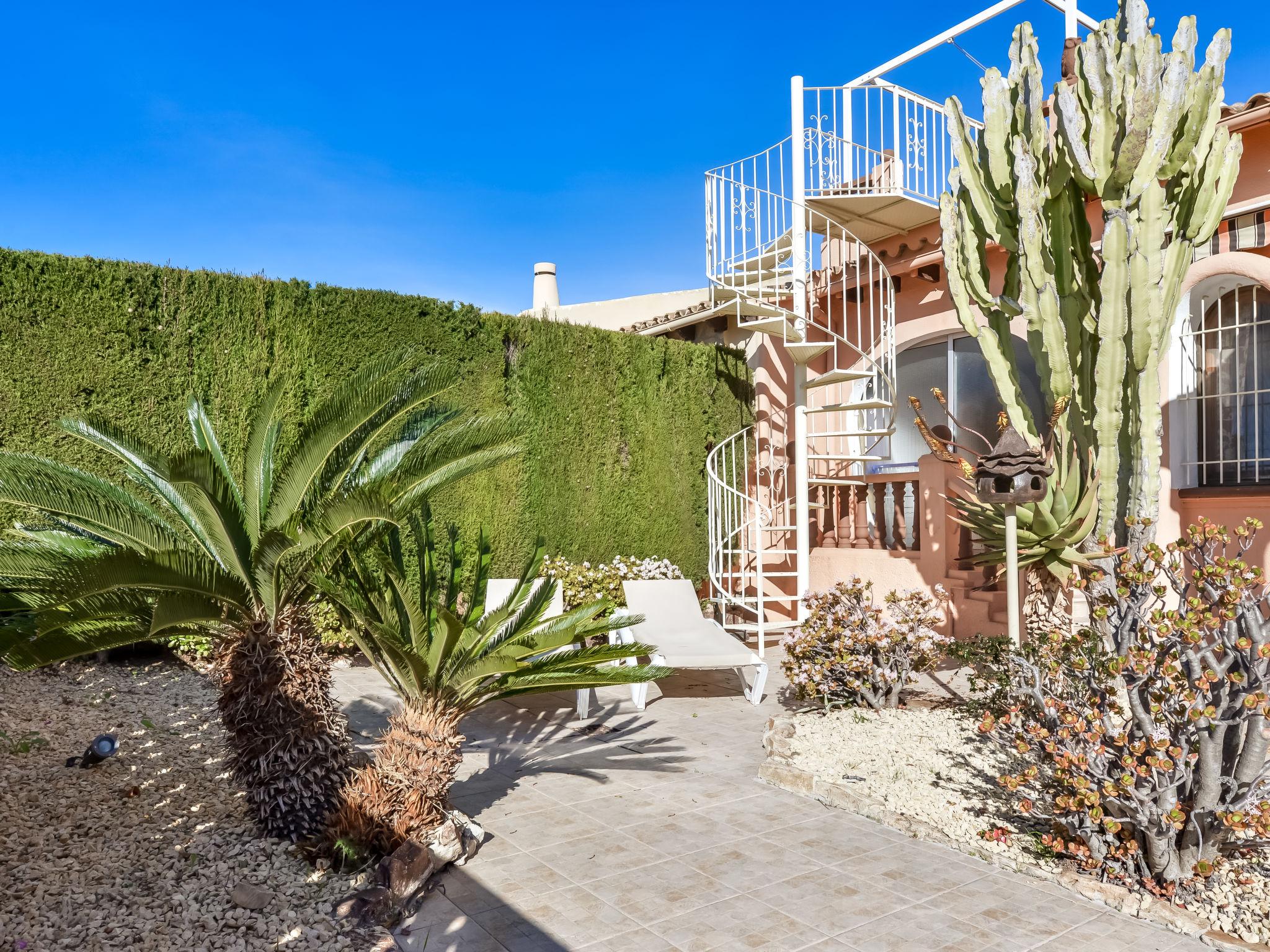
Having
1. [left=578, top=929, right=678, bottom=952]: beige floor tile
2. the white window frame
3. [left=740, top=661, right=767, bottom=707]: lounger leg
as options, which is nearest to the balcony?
the white window frame

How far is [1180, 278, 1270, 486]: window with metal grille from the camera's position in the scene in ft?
23.5

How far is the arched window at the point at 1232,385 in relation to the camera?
7.15m

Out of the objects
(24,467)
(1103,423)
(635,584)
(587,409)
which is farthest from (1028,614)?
(24,467)

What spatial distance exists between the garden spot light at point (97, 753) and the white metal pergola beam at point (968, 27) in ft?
26.6

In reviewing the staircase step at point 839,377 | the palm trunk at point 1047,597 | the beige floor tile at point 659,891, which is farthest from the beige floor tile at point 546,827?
the staircase step at point 839,377

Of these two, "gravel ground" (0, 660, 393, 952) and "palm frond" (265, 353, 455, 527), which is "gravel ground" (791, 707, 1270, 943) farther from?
"palm frond" (265, 353, 455, 527)

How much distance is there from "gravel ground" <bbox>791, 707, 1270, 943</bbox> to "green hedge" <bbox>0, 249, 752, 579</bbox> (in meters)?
4.18

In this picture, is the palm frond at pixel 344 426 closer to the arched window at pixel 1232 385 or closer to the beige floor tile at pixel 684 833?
the beige floor tile at pixel 684 833

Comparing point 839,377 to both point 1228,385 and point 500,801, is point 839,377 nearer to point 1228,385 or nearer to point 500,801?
point 1228,385

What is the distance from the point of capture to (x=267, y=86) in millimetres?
12328

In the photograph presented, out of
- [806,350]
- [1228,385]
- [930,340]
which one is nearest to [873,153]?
[930,340]

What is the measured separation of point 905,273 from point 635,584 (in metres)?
4.53

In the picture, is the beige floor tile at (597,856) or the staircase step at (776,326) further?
the staircase step at (776,326)

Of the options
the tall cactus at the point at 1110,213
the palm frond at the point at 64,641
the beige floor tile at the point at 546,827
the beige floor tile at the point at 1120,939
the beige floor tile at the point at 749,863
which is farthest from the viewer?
the tall cactus at the point at 1110,213
